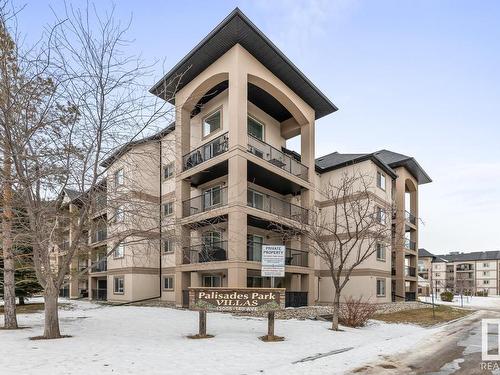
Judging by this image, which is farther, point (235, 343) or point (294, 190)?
point (294, 190)

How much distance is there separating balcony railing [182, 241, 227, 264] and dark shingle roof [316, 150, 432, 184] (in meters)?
13.3

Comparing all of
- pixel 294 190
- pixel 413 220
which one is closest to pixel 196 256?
pixel 294 190

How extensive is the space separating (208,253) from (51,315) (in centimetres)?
1124

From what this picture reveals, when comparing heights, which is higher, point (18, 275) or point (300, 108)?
point (300, 108)

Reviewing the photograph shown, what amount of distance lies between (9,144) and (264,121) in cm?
1917

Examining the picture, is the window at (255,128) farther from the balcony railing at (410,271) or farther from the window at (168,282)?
the balcony railing at (410,271)

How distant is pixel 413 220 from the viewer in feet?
138

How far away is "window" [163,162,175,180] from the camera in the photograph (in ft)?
97.9

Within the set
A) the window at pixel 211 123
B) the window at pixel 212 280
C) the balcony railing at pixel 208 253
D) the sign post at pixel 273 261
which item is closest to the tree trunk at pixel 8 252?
the sign post at pixel 273 261

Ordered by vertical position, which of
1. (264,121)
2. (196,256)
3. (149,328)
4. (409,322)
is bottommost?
(409,322)

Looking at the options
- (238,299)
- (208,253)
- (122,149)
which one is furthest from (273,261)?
(208,253)

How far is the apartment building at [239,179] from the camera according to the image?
21852 millimetres

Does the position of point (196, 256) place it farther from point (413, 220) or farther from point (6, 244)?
point (413, 220)

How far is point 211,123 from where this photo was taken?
27469 mm
